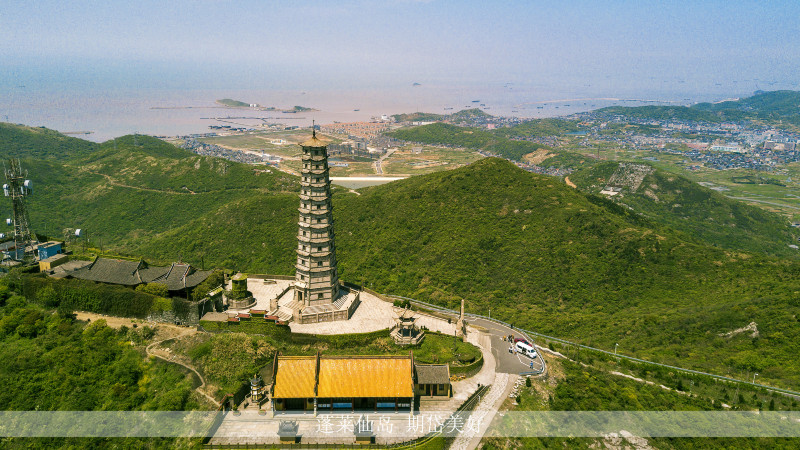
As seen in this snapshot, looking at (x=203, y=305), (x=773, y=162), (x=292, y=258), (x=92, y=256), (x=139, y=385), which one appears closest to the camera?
(x=139, y=385)

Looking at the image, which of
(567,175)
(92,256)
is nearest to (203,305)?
(92,256)

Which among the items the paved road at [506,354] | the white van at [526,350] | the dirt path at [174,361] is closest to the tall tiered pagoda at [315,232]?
the dirt path at [174,361]

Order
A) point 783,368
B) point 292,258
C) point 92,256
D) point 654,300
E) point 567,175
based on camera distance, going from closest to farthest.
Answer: point 783,368 → point 92,256 → point 654,300 → point 292,258 → point 567,175

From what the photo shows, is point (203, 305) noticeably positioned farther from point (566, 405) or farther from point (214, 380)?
point (566, 405)

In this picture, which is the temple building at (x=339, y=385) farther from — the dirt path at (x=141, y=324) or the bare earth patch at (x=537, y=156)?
the bare earth patch at (x=537, y=156)

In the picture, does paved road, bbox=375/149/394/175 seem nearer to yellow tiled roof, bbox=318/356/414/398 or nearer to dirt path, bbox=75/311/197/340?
dirt path, bbox=75/311/197/340

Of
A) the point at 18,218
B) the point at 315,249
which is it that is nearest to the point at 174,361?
the point at 315,249
